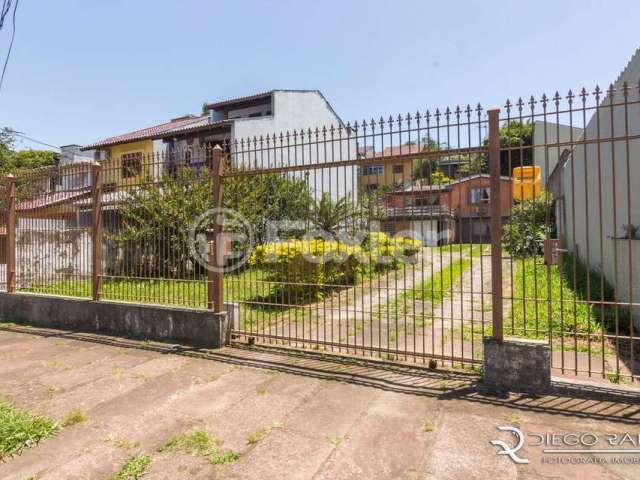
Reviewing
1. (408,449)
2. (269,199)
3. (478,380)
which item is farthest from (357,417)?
(269,199)

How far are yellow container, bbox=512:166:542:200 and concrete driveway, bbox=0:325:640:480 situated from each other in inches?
73.9

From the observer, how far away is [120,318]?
6230mm

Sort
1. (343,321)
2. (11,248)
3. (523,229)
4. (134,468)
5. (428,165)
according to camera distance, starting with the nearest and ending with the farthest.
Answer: (134,468)
(523,229)
(428,165)
(343,321)
(11,248)

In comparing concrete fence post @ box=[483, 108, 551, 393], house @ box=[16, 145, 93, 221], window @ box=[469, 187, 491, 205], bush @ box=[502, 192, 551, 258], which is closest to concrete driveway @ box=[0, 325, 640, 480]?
concrete fence post @ box=[483, 108, 551, 393]

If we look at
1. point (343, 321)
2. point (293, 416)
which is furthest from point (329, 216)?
point (293, 416)

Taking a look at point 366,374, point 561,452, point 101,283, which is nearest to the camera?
point 561,452

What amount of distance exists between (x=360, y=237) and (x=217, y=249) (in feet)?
11.4

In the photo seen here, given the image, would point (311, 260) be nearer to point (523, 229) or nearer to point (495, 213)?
point (495, 213)

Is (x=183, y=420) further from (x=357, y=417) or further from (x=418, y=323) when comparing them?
(x=418, y=323)

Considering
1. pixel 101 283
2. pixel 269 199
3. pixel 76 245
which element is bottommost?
pixel 101 283

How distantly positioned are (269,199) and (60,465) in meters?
9.39

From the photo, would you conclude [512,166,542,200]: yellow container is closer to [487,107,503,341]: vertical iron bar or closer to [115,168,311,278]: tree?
[487,107,503,341]: vertical iron bar

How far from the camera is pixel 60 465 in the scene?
2.78 metres

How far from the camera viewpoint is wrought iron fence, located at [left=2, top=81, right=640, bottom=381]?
13.3 ft
